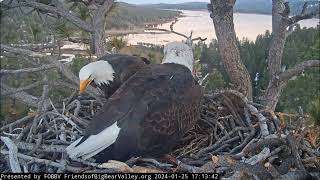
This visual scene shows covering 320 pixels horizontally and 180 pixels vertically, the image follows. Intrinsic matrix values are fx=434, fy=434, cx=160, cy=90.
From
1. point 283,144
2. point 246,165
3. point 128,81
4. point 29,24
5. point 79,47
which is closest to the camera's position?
point 246,165

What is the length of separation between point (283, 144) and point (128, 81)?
96 cm

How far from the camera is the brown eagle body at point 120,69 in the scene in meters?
2.82

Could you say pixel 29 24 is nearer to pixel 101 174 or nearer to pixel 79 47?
pixel 79 47

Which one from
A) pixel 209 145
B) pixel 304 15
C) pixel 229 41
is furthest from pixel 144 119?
pixel 304 15

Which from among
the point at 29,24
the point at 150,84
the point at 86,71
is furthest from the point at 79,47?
the point at 150,84

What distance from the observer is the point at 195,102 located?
8.28 ft

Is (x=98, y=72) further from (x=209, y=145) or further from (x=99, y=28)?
(x=99, y=28)

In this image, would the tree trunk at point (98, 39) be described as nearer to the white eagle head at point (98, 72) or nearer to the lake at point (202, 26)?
the lake at point (202, 26)

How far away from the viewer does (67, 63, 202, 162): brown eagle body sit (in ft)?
7.43

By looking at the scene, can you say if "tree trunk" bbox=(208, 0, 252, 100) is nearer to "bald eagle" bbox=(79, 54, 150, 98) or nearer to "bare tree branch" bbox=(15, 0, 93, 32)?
"bald eagle" bbox=(79, 54, 150, 98)

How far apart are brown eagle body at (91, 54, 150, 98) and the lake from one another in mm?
840

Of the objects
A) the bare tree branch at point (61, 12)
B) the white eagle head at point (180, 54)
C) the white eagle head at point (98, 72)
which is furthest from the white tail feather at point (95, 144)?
the bare tree branch at point (61, 12)

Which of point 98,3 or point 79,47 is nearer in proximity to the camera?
point 98,3

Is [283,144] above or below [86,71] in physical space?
below
